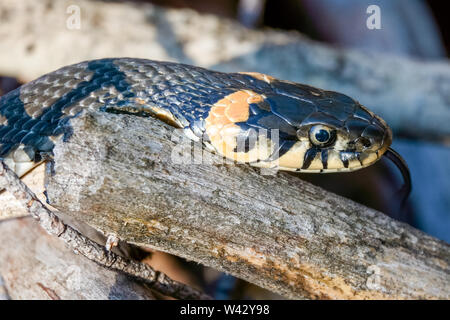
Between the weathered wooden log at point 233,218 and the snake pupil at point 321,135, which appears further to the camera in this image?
the snake pupil at point 321,135

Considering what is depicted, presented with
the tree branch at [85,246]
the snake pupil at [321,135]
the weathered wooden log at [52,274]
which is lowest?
the weathered wooden log at [52,274]

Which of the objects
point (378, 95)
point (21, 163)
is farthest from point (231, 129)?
point (378, 95)

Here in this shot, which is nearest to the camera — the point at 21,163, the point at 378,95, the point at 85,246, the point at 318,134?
the point at 85,246

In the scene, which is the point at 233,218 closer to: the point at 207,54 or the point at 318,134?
the point at 318,134

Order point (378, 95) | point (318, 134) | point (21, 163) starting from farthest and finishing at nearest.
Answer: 1. point (378, 95)
2. point (318, 134)
3. point (21, 163)

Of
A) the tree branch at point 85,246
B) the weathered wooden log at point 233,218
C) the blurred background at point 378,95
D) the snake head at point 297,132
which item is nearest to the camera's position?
the tree branch at point 85,246

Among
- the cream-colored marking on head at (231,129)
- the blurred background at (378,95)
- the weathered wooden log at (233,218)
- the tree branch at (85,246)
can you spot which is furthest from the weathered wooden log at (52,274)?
the blurred background at (378,95)

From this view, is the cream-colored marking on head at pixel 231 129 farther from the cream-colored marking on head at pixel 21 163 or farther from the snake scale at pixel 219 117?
the cream-colored marking on head at pixel 21 163

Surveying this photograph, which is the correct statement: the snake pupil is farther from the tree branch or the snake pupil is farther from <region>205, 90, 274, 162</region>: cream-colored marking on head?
the tree branch
